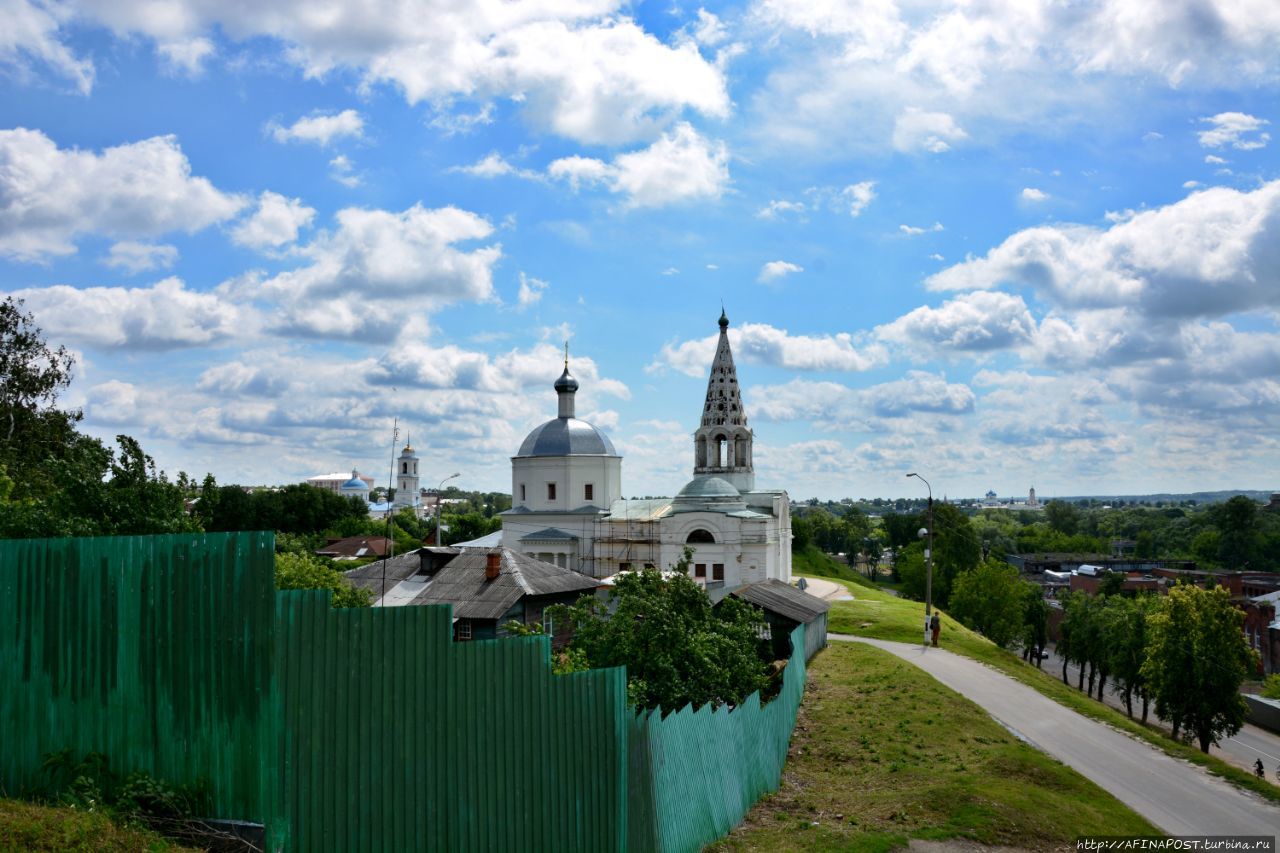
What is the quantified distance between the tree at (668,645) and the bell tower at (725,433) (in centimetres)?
4278

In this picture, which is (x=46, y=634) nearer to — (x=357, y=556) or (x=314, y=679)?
(x=314, y=679)

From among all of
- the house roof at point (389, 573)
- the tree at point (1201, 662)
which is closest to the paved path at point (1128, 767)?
the tree at point (1201, 662)

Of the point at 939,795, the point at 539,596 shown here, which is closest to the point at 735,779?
A: the point at 939,795

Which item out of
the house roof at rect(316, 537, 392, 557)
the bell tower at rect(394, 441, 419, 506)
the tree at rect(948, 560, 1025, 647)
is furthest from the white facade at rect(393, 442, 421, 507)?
the tree at rect(948, 560, 1025, 647)

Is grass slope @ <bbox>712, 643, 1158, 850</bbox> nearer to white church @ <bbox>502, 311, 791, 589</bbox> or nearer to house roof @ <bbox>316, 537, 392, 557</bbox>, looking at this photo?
white church @ <bbox>502, 311, 791, 589</bbox>

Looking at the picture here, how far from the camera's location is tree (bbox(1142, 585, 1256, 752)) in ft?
110

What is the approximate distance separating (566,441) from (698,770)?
47360mm

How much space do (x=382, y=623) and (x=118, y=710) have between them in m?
2.67

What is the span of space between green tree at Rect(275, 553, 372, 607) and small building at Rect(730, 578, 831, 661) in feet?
35.9

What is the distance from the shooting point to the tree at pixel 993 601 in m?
53.8

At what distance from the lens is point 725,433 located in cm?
6334

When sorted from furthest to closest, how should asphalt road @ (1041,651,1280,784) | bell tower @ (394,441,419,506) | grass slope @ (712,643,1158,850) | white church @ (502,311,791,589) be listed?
1. bell tower @ (394,441,419,506)
2. white church @ (502,311,791,589)
3. asphalt road @ (1041,651,1280,784)
4. grass slope @ (712,643,1158,850)

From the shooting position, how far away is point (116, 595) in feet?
29.8

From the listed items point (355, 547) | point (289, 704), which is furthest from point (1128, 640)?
point (355, 547)
